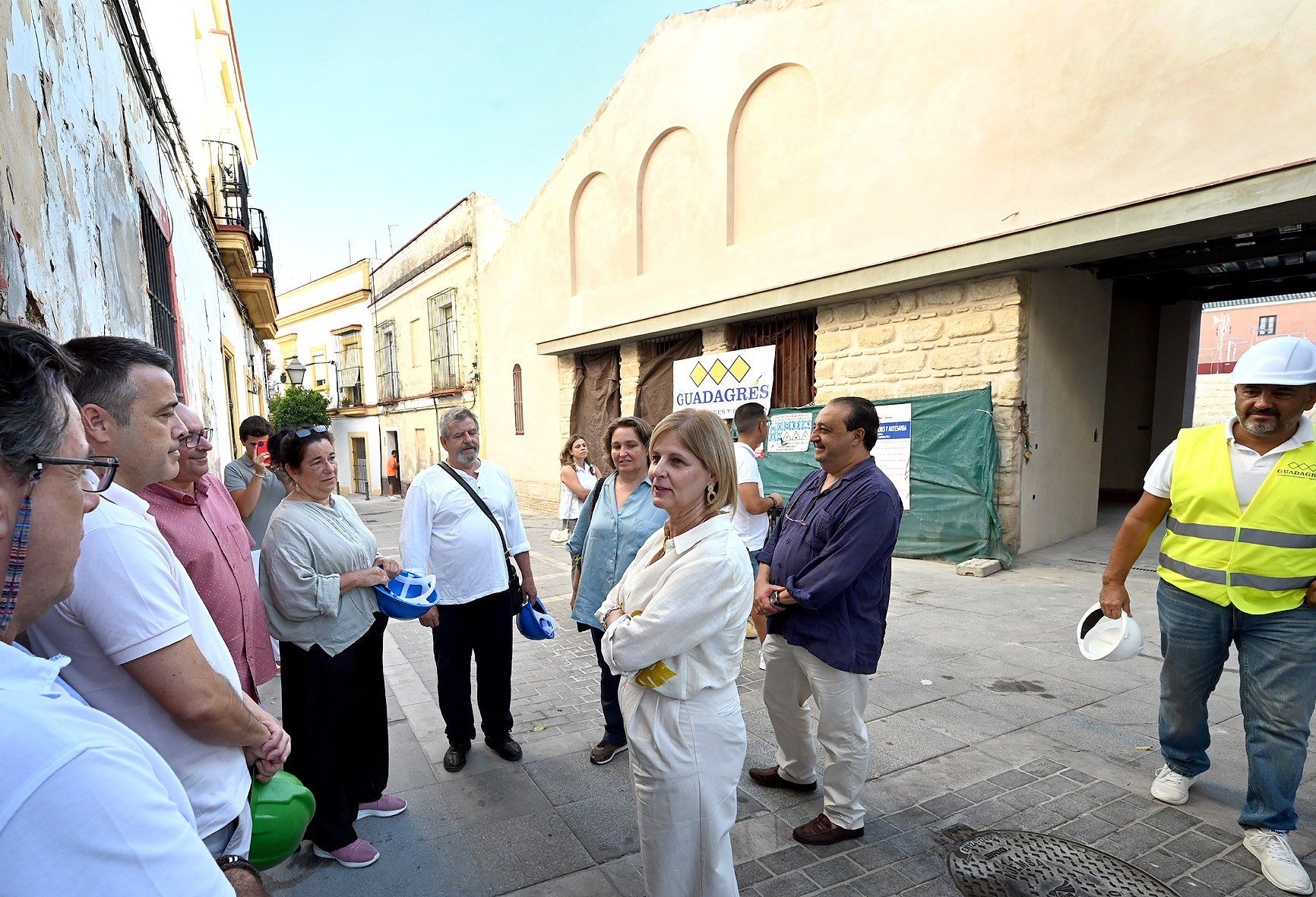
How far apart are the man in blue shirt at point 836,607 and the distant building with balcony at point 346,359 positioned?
1014 inches

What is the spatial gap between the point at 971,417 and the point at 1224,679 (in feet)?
11.8

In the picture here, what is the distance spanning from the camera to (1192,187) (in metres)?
5.41

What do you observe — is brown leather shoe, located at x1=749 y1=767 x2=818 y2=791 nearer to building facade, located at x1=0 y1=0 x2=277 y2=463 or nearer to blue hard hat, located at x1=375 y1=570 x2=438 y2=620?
blue hard hat, located at x1=375 y1=570 x2=438 y2=620

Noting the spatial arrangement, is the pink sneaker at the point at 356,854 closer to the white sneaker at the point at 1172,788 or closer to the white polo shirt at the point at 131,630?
the white polo shirt at the point at 131,630

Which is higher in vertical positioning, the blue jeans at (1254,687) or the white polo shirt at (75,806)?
the white polo shirt at (75,806)

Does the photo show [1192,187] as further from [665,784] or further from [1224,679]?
[665,784]

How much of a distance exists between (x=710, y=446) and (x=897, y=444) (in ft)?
21.2

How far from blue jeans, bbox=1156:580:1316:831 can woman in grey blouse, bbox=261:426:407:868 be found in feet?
11.5

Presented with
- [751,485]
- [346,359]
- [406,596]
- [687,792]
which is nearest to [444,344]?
[346,359]

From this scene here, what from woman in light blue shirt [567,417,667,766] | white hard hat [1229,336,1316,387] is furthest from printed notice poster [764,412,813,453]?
white hard hat [1229,336,1316,387]

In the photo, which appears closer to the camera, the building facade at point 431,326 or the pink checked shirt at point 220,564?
the pink checked shirt at point 220,564

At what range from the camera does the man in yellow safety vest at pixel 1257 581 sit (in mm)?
2479

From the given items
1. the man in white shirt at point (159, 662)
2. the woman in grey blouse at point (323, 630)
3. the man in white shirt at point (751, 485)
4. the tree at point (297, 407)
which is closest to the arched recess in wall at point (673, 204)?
the man in white shirt at point (751, 485)

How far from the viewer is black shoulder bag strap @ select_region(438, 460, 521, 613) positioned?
3529mm
